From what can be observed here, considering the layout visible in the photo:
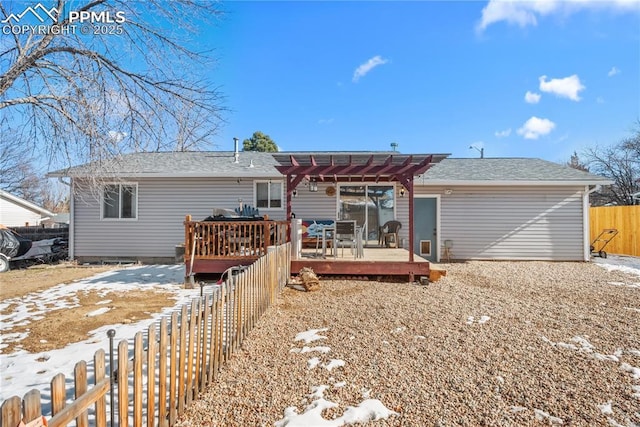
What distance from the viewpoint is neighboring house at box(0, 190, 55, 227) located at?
1922 centimetres

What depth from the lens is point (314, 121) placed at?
17609 millimetres

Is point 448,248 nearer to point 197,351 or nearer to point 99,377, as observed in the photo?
point 197,351

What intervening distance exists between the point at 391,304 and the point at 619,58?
12985 mm

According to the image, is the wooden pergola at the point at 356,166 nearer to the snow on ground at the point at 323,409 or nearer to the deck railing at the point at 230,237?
the deck railing at the point at 230,237

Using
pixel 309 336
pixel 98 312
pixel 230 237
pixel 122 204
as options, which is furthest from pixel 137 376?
pixel 122 204

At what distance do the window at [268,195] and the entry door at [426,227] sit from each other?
4391mm

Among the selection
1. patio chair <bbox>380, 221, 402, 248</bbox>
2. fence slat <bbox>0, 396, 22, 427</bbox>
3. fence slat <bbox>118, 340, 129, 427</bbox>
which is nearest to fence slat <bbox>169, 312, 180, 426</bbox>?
fence slat <bbox>118, 340, 129, 427</bbox>

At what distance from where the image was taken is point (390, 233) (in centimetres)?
907

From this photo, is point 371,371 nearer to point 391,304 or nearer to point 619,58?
point 391,304

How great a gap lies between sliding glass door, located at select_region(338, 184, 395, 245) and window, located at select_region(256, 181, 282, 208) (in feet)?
6.33

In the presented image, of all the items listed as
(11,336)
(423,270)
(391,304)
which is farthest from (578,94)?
(11,336)

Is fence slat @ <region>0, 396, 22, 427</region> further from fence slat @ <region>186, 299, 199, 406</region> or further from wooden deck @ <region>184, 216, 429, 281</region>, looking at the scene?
wooden deck @ <region>184, 216, 429, 281</region>

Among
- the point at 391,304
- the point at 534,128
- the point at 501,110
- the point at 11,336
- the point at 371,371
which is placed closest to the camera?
the point at 371,371

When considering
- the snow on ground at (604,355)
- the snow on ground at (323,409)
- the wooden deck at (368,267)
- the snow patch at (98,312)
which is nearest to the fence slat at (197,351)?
the snow on ground at (323,409)
